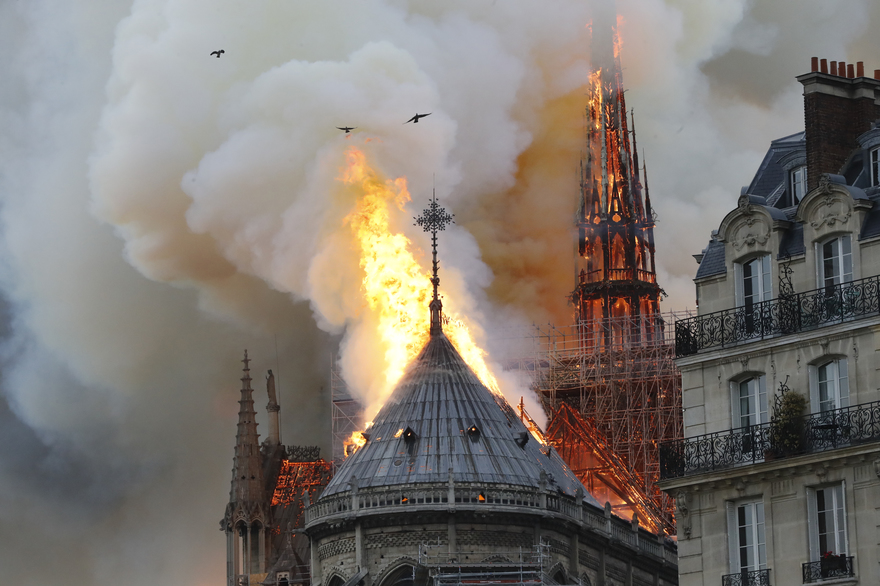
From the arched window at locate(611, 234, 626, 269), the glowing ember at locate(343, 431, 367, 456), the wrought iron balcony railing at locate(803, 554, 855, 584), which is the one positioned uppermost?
the arched window at locate(611, 234, 626, 269)

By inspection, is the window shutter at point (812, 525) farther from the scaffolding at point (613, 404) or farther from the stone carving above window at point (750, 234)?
the scaffolding at point (613, 404)

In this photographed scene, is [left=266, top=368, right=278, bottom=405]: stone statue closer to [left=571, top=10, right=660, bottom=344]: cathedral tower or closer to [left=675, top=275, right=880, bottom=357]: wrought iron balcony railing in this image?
[left=571, top=10, right=660, bottom=344]: cathedral tower

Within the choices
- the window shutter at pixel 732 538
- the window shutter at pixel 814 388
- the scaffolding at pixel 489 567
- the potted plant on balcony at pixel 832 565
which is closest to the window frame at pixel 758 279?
the window shutter at pixel 814 388

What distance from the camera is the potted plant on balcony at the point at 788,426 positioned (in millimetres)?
54312

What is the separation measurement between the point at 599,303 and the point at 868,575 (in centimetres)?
7267

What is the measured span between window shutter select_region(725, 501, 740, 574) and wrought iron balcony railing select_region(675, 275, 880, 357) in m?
4.15

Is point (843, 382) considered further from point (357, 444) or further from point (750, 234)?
point (357, 444)

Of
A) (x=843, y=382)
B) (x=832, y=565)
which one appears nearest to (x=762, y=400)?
(x=843, y=382)

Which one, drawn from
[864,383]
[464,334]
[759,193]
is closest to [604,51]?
[464,334]

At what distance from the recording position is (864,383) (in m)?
53.4

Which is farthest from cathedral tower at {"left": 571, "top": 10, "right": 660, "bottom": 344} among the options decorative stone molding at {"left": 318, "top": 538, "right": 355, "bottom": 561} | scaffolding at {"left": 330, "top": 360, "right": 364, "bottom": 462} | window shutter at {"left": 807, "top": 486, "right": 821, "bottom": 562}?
window shutter at {"left": 807, "top": 486, "right": 821, "bottom": 562}

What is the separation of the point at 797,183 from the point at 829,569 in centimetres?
1127

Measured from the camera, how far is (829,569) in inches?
2077

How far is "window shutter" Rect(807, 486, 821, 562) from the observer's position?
175 feet
